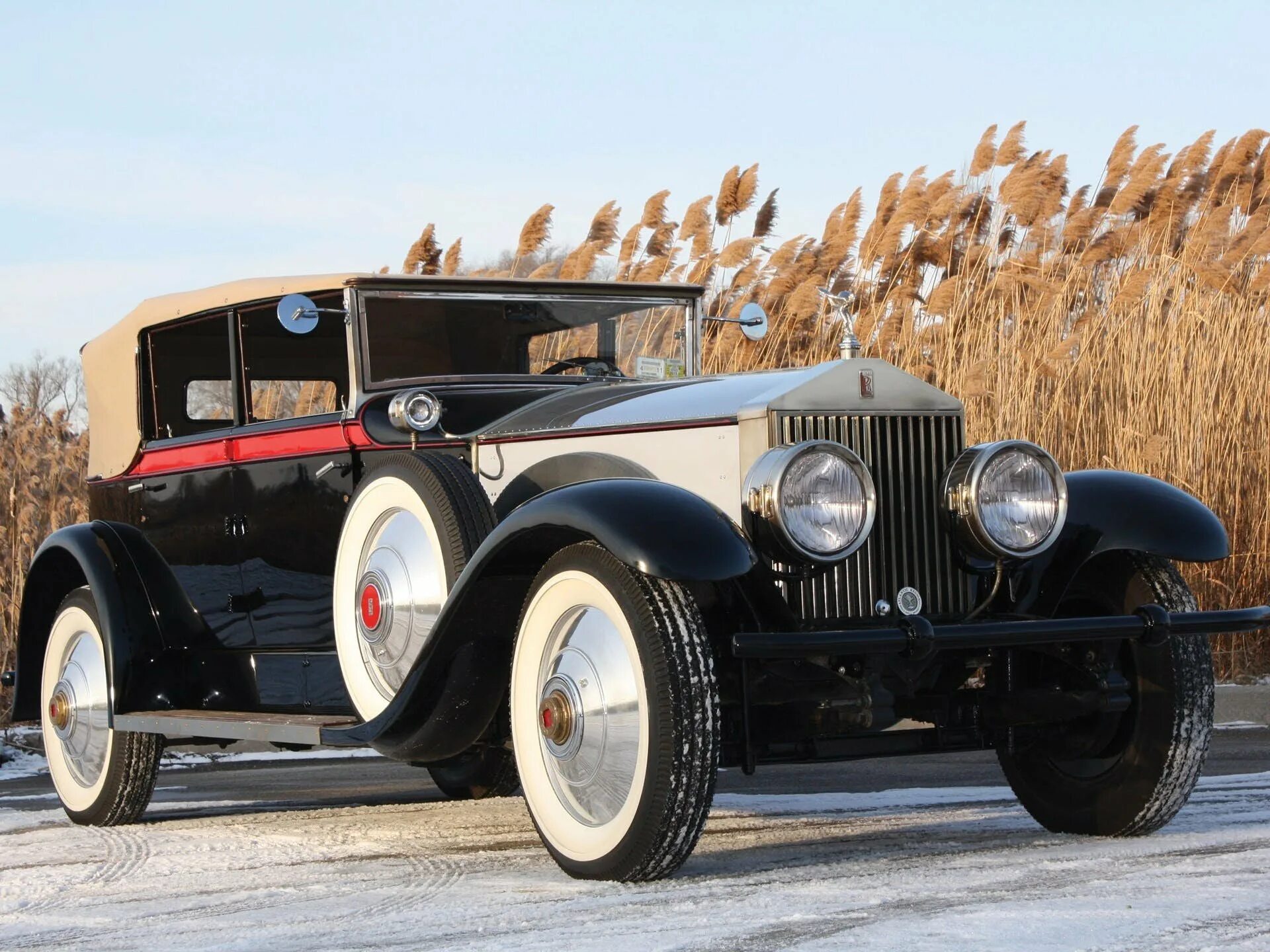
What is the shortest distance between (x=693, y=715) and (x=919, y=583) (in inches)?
38.9

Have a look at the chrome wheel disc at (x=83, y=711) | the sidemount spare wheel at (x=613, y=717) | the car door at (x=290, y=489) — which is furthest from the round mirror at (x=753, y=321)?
the chrome wheel disc at (x=83, y=711)

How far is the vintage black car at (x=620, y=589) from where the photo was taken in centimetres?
415

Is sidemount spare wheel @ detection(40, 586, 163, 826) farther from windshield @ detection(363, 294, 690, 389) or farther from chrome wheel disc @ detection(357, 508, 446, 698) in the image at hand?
windshield @ detection(363, 294, 690, 389)

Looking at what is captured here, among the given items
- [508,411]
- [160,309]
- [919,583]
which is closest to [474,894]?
[919,583]

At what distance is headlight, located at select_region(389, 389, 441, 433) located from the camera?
529cm

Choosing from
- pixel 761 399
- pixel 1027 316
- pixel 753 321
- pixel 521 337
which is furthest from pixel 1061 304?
pixel 761 399

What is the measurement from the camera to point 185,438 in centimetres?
642

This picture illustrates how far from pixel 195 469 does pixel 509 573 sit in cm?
213

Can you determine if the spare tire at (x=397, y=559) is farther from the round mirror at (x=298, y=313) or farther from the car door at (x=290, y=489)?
the round mirror at (x=298, y=313)

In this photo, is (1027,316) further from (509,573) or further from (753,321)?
(509,573)

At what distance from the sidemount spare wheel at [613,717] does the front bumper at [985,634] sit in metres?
0.19

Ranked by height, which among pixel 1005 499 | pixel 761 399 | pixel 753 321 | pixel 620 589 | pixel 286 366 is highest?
pixel 753 321

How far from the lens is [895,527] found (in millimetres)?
4609

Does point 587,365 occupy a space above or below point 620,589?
above
